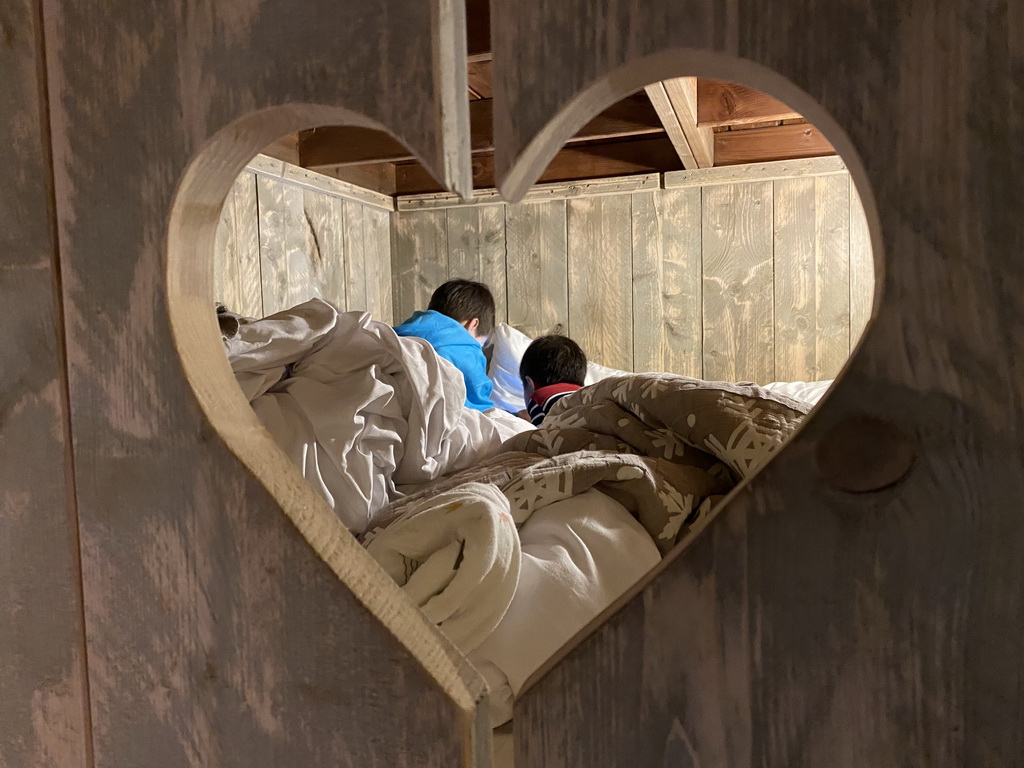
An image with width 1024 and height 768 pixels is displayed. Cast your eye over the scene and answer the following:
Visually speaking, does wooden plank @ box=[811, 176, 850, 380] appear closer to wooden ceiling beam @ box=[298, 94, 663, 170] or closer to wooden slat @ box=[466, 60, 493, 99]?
wooden ceiling beam @ box=[298, 94, 663, 170]

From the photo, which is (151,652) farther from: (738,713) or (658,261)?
(658,261)

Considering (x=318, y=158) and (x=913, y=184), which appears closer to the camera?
(x=913, y=184)

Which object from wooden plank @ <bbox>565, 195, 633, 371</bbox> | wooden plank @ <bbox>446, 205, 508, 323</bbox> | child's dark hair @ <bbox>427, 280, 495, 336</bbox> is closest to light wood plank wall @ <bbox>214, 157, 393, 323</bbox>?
wooden plank @ <bbox>446, 205, 508, 323</bbox>

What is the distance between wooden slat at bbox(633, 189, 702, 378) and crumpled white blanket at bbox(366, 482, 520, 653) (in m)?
2.14

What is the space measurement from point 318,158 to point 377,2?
218cm

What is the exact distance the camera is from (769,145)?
2512 mm

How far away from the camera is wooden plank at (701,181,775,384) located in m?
2.55

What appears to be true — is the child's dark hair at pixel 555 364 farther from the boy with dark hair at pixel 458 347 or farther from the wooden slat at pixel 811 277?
the wooden slat at pixel 811 277

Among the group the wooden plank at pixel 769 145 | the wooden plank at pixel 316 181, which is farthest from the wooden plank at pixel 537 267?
the wooden plank at pixel 769 145

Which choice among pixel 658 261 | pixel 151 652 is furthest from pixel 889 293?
pixel 658 261

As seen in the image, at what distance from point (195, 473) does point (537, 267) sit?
253cm

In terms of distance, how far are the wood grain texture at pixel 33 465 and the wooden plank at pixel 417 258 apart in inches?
101

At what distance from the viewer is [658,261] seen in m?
2.64

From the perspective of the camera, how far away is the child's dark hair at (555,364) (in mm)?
1936
